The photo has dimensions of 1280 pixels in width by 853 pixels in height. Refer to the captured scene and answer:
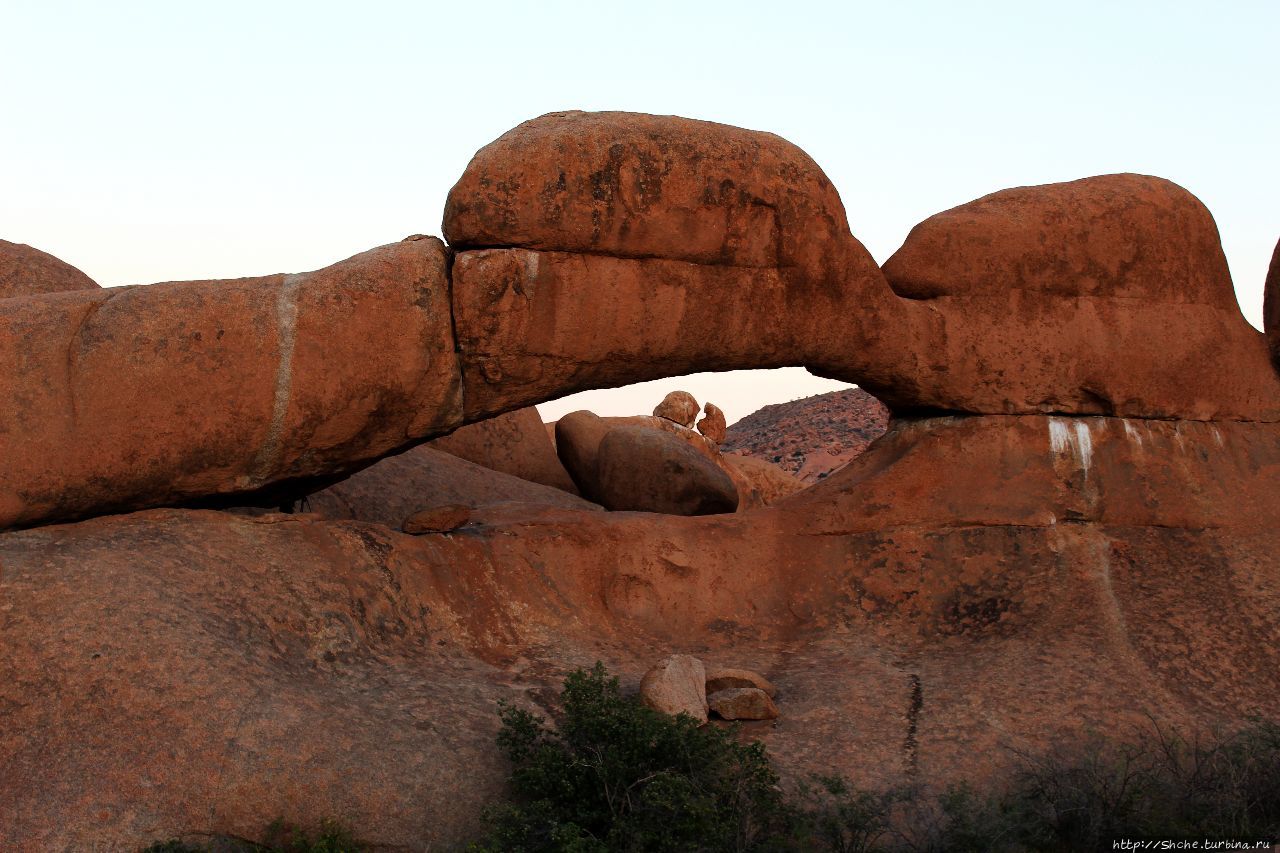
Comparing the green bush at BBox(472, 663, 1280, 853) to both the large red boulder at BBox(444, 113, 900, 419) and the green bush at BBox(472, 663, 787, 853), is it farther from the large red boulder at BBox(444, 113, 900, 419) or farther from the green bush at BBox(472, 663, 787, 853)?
the large red boulder at BBox(444, 113, 900, 419)

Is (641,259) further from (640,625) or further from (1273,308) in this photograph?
(1273,308)

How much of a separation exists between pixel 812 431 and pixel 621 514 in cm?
1928

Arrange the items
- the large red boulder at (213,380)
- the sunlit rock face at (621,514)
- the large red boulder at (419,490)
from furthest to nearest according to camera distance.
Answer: the large red boulder at (419,490), the large red boulder at (213,380), the sunlit rock face at (621,514)

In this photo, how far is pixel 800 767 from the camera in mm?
7105

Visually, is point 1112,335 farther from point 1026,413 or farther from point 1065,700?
point 1065,700

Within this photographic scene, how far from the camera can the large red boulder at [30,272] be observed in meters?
10.5

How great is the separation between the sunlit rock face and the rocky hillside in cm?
1396

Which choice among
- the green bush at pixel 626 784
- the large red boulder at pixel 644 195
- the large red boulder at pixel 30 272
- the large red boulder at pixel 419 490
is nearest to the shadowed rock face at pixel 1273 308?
the large red boulder at pixel 644 195

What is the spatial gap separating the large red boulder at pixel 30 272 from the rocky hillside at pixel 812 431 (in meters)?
15.0

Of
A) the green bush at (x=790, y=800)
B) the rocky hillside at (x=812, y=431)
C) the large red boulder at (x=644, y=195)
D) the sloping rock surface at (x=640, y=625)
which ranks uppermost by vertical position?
the large red boulder at (x=644, y=195)

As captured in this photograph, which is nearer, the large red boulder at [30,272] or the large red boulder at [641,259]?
the large red boulder at [641,259]

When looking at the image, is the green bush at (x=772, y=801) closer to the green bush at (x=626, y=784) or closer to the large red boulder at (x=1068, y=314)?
the green bush at (x=626, y=784)

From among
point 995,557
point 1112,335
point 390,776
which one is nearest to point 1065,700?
point 995,557

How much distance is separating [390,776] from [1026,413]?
17.9 ft
